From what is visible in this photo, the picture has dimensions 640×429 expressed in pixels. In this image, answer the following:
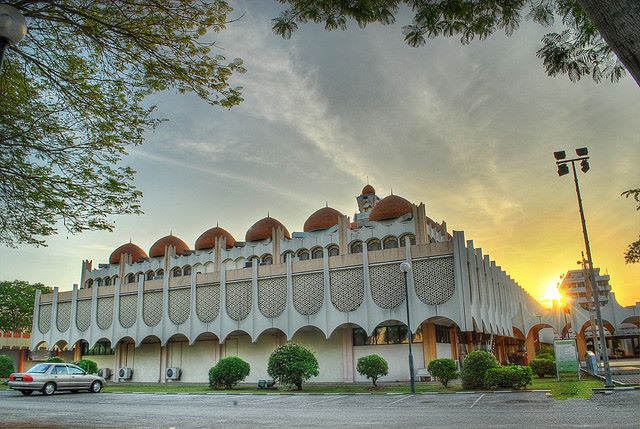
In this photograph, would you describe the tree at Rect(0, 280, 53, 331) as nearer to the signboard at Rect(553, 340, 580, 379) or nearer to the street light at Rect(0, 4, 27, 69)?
the signboard at Rect(553, 340, 580, 379)

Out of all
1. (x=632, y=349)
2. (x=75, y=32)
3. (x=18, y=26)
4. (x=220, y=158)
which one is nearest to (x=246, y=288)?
(x=220, y=158)

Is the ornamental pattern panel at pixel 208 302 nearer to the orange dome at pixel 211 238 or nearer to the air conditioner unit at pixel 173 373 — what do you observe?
the air conditioner unit at pixel 173 373

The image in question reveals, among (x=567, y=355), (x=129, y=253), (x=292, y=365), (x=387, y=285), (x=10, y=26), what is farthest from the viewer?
(x=129, y=253)

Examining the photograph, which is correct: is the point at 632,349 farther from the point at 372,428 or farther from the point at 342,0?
the point at 342,0

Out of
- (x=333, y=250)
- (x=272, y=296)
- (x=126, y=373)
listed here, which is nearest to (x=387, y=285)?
(x=333, y=250)

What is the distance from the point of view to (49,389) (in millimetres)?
22297

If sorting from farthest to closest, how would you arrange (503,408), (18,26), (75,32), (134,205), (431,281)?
(431,281) → (503,408) → (134,205) → (75,32) → (18,26)

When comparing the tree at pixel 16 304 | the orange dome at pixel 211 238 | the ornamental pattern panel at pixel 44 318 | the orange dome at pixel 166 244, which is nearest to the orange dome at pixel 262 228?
the orange dome at pixel 211 238

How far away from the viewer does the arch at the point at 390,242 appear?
35406 millimetres

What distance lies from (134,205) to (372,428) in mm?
6643

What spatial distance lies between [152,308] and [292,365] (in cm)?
1970

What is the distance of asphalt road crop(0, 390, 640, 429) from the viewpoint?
10.3 m

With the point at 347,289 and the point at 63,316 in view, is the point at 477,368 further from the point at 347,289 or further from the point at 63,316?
the point at 63,316

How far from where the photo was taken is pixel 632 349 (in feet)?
233
